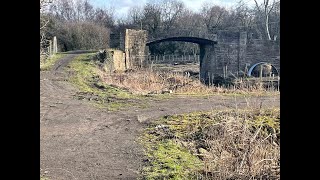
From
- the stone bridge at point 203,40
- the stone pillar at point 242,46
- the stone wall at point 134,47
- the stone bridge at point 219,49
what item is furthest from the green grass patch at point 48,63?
the stone pillar at point 242,46

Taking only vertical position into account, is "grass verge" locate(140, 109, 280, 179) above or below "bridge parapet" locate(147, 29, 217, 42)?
below

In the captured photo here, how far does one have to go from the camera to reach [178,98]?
9.98 metres

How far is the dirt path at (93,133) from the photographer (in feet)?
14.6

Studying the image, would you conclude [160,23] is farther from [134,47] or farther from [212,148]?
[212,148]

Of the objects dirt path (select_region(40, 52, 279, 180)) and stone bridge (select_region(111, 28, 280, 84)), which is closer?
dirt path (select_region(40, 52, 279, 180))

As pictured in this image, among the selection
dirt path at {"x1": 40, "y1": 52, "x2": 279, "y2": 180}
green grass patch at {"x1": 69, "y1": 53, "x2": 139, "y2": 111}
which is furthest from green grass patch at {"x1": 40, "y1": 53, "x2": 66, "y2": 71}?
dirt path at {"x1": 40, "y1": 52, "x2": 279, "y2": 180}

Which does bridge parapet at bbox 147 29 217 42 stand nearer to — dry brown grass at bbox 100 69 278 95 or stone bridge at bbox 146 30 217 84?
stone bridge at bbox 146 30 217 84

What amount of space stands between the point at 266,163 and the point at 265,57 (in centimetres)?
1587

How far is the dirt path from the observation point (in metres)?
4.46

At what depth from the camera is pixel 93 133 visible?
20.5ft

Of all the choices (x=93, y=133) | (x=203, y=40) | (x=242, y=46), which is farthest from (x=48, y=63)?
(x=93, y=133)

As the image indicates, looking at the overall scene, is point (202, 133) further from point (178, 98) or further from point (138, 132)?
point (178, 98)

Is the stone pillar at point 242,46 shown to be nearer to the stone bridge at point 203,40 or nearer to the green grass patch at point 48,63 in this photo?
the stone bridge at point 203,40
